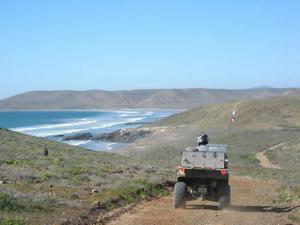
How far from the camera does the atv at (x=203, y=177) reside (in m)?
19.2

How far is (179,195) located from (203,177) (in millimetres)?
994

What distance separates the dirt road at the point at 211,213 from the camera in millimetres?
16828

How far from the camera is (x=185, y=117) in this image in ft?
368

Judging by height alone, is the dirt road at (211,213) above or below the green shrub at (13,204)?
below

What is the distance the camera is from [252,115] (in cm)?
9669

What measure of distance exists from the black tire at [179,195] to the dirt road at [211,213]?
0.25 m

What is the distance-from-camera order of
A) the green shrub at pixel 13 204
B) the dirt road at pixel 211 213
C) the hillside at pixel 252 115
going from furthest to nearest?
the hillside at pixel 252 115 < the dirt road at pixel 211 213 < the green shrub at pixel 13 204

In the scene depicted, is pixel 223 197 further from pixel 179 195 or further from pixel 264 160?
pixel 264 160

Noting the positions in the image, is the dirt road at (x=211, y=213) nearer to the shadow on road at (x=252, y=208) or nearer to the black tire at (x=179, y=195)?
the shadow on road at (x=252, y=208)

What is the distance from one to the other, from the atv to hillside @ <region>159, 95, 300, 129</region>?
70.4 m

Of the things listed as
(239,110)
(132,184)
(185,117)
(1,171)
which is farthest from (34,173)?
(185,117)

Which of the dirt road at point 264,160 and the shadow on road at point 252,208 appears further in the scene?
the dirt road at point 264,160

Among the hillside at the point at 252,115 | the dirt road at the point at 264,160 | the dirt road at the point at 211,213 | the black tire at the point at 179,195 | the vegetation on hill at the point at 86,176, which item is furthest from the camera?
the hillside at the point at 252,115

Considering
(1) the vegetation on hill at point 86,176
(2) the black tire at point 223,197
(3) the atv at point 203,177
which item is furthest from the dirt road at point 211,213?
(1) the vegetation on hill at point 86,176
